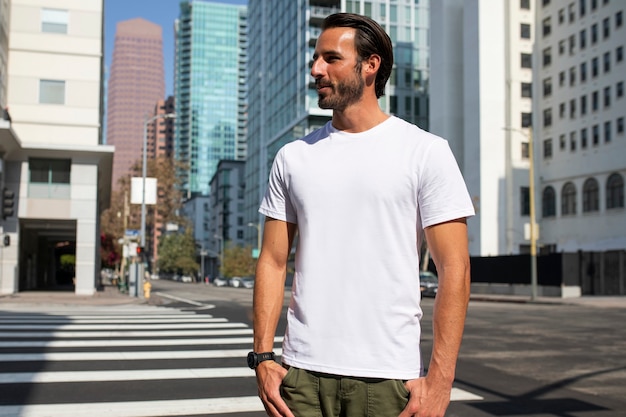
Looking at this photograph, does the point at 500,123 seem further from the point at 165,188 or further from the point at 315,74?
the point at 315,74

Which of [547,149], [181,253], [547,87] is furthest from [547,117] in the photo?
[181,253]

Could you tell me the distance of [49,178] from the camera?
31734 millimetres

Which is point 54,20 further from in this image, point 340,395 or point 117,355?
point 340,395

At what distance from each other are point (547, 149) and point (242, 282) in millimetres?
31425

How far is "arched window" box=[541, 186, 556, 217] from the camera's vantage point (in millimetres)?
61500

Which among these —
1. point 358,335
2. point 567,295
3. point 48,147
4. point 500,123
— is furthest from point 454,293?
point 500,123

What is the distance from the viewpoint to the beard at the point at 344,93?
256 centimetres

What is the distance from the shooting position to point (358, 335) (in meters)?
2.38

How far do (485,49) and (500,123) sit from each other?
22.4ft

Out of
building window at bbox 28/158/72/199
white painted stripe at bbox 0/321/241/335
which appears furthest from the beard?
building window at bbox 28/158/72/199

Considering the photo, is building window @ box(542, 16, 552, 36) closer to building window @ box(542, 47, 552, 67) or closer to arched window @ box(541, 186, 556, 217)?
building window @ box(542, 47, 552, 67)

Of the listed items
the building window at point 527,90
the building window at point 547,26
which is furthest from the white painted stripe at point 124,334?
the building window at point 547,26

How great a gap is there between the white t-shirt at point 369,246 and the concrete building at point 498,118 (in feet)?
197

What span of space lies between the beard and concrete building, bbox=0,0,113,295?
3047 centimetres
